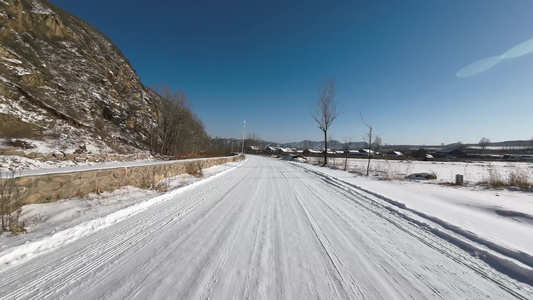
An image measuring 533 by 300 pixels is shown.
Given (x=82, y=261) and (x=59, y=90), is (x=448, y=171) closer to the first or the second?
(x=82, y=261)

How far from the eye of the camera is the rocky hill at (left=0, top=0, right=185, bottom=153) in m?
15.6

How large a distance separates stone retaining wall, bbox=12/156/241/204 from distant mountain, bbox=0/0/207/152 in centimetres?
1274

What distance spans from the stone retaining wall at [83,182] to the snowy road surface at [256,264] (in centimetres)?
203

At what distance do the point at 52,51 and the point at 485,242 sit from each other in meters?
42.3

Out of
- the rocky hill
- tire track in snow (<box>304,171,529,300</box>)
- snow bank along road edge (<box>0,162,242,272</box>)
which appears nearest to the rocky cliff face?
the rocky hill

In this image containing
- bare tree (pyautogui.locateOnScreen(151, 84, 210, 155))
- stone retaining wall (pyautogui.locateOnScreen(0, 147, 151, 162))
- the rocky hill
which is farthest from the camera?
bare tree (pyautogui.locateOnScreen(151, 84, 210, 155))

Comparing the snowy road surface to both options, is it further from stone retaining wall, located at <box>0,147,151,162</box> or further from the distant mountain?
the distant mountain

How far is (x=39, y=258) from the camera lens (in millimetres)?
2664

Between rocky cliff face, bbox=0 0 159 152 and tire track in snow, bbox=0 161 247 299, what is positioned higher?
rocky cliff face, bbox=0 0 159 152

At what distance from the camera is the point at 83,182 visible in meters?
5.21

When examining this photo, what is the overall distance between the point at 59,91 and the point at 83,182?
86.1 feet

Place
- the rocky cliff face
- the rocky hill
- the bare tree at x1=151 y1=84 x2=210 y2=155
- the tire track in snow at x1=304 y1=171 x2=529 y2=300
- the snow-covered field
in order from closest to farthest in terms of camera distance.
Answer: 1. the tire track in snow at x1=304 y1=171 x2=529 y2=300
2. the snow-covered field
3. the rocky hill
4. the rocky cliff face
5. the bare tree at x1=151 y1=84 x2=210 y2=155

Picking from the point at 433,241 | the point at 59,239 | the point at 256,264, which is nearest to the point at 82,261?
the point at 59,239

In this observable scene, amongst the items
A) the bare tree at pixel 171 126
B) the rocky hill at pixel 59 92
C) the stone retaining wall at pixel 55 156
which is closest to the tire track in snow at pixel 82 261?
the stone retaining wall at pixel 55 156
